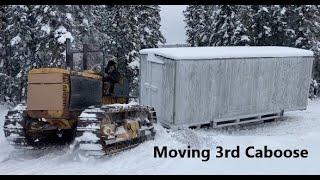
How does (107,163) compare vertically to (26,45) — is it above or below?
below

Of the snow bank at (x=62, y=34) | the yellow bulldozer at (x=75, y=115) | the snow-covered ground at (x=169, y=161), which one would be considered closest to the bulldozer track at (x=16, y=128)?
the yellow bulldozer at (x=75, y=115)

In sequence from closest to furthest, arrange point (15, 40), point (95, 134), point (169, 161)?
1. point (169, 161)
2. point (95, 134)
3. point (15, 40)

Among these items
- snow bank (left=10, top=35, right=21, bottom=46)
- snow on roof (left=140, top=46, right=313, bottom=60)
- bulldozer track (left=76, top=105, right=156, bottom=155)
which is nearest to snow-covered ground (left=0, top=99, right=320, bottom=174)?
bulldozer track (left=76, top=105, right=156, bottom=155)

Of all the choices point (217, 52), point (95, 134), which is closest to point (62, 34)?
point (217, 52)

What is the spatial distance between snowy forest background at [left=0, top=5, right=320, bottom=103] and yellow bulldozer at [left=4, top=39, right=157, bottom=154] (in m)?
10.4

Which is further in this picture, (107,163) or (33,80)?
(33,80)

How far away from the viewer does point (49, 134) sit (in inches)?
491

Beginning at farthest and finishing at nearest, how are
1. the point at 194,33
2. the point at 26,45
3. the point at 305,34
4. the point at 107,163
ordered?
the point at 194,33, the point at 305,34, the point at 26,45, the point at 107,163

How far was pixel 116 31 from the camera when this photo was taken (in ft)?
96.6

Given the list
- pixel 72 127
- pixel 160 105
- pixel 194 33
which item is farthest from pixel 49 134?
pixel 194 33

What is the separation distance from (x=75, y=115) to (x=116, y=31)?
18413 mm

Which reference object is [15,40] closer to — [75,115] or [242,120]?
[242,120]

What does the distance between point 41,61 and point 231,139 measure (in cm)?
1398

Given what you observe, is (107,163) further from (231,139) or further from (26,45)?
(26,45)
